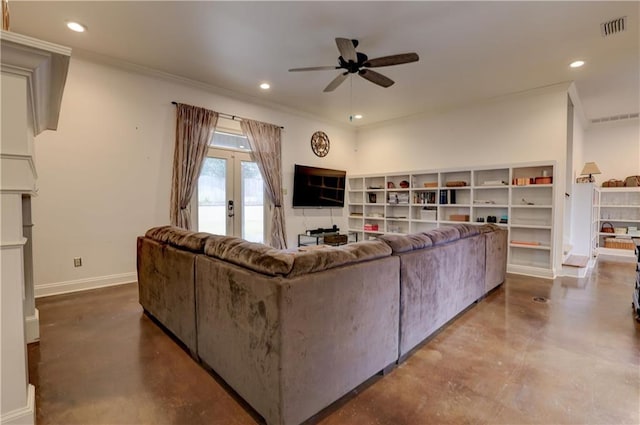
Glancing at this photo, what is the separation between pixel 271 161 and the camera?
5.34 meters

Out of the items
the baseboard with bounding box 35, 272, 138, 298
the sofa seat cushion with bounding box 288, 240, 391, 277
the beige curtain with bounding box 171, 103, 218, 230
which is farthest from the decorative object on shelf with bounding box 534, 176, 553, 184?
the baseboard with bounding box 35, 272, 138, 298

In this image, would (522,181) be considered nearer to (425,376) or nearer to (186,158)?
(425,376)

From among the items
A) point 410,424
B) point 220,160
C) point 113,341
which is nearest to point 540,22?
point 410,424

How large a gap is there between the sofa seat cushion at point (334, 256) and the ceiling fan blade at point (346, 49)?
76.5 inches

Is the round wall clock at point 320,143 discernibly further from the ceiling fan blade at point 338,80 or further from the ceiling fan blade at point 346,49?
the ceiling fan blade at point 346,49

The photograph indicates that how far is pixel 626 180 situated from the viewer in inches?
233

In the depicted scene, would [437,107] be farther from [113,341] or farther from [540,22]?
[113,341]

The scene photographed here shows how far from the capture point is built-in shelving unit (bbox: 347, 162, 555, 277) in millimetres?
4484

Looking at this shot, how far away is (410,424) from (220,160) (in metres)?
4.41

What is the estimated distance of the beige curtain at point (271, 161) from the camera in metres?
5.11

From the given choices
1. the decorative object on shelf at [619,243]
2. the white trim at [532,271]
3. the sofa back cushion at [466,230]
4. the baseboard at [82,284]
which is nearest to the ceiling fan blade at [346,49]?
the sofa back cushion at [466,230]

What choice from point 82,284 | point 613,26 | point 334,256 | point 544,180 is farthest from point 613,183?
Answer: point 82,284

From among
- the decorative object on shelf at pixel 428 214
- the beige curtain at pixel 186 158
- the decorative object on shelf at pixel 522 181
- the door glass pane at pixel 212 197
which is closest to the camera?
the beige curtain at pixel 186 158

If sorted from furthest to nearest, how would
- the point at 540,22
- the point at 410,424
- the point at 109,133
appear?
the point at 109,133, the point at 540,22, the point at 410,424
